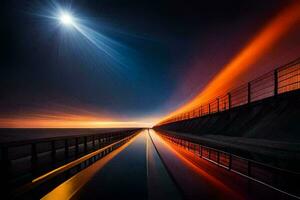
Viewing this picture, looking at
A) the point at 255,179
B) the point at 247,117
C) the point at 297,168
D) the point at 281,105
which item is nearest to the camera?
the point at 255,179

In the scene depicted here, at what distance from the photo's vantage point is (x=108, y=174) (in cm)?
880

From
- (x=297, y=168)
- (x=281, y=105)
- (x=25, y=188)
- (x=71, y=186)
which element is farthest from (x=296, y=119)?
(x=25, y=188)

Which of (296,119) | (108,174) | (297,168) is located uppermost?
(296,119)

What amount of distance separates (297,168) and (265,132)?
26.5 ft

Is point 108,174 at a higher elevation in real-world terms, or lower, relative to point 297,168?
lower

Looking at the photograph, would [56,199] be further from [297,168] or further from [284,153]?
[284,153]

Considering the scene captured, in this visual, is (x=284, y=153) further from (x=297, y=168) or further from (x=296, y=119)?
(x=296, y=119)

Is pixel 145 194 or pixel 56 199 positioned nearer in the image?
pixel 56 199

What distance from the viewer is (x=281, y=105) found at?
50.2 feet

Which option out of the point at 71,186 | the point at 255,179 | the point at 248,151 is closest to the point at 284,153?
the point at 248,151

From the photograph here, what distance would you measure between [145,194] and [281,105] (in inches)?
523

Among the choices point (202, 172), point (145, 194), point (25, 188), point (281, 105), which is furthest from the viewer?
point (281, 105)

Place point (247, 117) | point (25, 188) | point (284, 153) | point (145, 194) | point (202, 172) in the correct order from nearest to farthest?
point (25, 188) → point (145, 194) → point (202, 172) → point (284, 153) → point (247, 117)

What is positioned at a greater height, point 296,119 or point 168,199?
point 296,119
